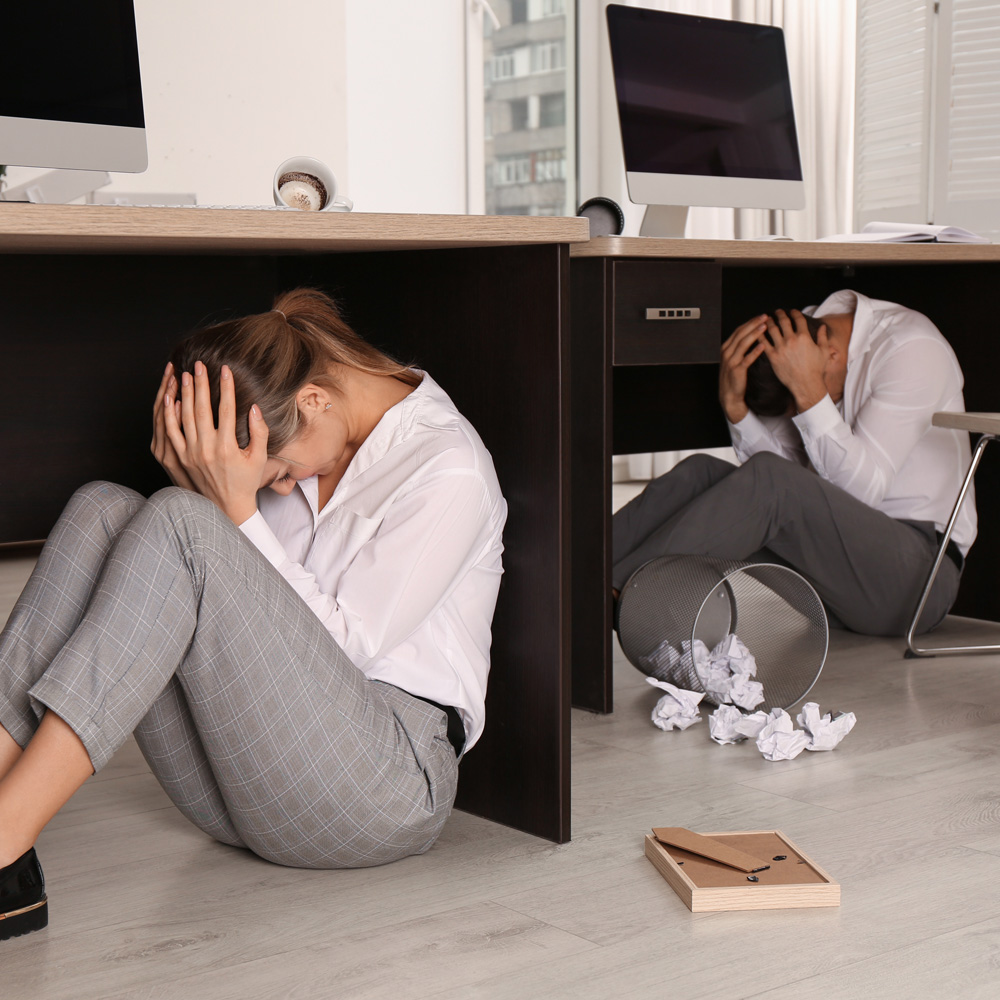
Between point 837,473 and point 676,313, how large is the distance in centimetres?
56

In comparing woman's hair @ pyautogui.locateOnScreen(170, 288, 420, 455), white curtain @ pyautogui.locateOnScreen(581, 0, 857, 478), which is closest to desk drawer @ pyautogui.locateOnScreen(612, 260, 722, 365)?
woman's hair @ pyautogui.locateOnScreen(170, 288, 420, 455)

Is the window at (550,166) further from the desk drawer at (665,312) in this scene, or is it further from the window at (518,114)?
the desk drawer at (665,312)

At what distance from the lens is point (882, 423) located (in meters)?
2.39

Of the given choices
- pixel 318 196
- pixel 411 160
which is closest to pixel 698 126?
pixel 318 196

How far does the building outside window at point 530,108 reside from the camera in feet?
16.6

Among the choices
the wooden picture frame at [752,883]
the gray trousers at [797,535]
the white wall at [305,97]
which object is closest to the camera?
the wooden picture frame at [752,883]

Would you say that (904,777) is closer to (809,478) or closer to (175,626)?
(809,478)

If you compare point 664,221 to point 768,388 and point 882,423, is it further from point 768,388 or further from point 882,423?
point 882,423

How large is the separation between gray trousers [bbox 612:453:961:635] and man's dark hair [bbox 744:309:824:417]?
145mm

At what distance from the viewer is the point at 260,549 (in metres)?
1.38

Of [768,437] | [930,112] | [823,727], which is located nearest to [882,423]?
[768,437]

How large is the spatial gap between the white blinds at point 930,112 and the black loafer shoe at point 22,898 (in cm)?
357

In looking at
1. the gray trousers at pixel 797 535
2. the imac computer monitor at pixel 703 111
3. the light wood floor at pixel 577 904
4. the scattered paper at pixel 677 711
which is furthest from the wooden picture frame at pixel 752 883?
the imac computer monitor at pixel 703 111

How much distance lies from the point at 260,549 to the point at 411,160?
12.4 feet
